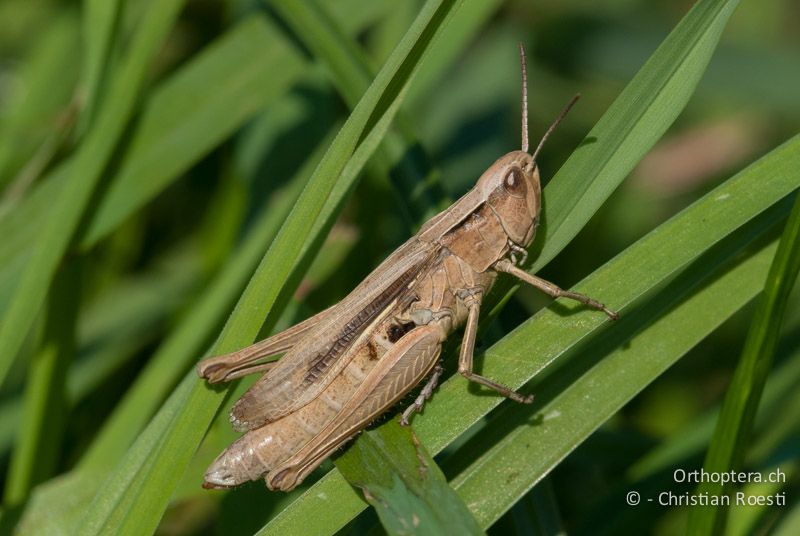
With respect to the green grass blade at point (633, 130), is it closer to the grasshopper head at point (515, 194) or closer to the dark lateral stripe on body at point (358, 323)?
the grasshopper head at point (515, 194)

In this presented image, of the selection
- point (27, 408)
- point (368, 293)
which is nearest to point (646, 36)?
point (368, 293)

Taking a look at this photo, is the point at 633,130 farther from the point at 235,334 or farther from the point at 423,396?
the point at 235,334

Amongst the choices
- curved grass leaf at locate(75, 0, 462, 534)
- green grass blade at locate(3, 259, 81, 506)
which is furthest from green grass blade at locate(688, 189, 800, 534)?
green grass blade at locate(3, 259, 81, 506)

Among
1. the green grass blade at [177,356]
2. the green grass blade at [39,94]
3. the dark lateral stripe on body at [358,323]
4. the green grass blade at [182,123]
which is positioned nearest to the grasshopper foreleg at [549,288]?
the dark lateral stripe on body at [358,323]

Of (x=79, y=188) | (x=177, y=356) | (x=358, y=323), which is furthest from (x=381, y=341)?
(x=79, y=188)

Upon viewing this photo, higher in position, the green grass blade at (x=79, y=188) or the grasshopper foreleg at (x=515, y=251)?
the green grass blade at (x=79, y=188)

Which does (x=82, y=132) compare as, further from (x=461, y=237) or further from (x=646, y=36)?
(x=646, y=36)
